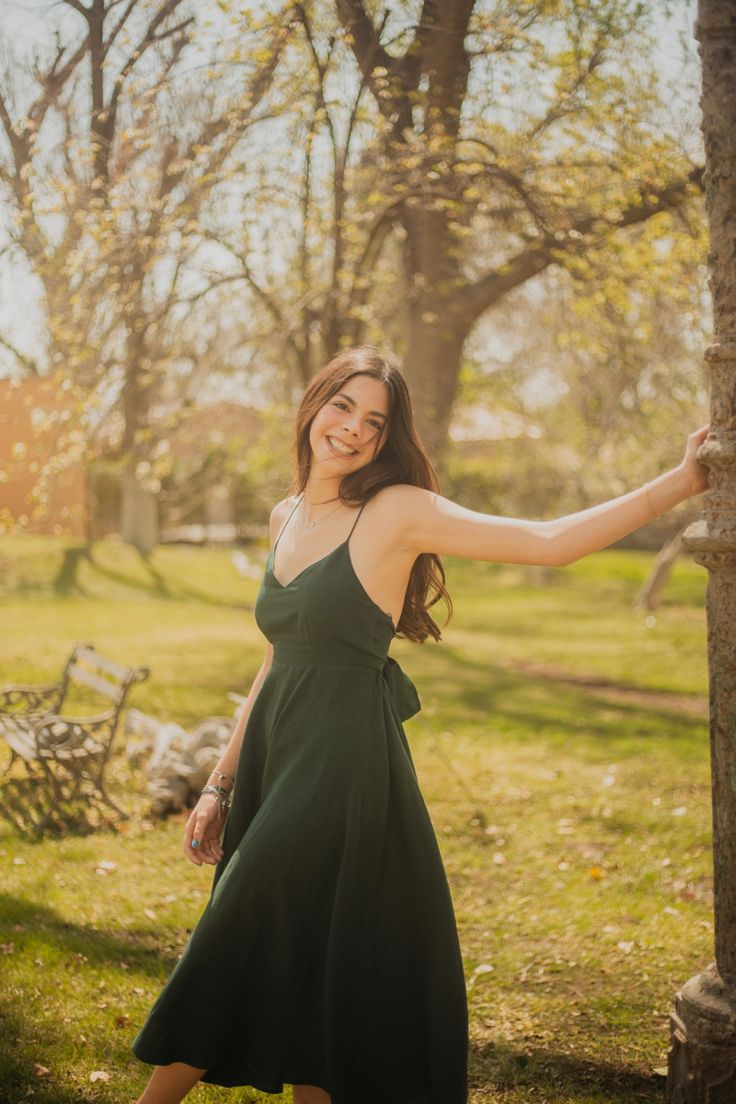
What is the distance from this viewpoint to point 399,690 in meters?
2.85

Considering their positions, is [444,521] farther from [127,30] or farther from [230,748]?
[127,30]

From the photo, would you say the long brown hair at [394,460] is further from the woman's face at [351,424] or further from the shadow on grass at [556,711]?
the shadow on grass at [556,711]

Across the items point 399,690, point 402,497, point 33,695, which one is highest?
point 402,497

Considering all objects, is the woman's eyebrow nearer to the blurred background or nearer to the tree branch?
Result: the blurred background

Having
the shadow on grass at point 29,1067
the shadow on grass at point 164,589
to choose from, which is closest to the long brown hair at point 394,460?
the shadow on grass at point 29,1067

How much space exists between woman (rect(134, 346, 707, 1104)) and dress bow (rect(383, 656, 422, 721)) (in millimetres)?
52

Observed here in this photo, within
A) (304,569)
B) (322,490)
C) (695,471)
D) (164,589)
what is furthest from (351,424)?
(164,589)

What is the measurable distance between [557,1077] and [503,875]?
2.26 m

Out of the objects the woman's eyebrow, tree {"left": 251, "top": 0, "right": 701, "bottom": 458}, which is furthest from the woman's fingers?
tree {"left": 251, "top": 0, "right": 701, "bottom": 458}

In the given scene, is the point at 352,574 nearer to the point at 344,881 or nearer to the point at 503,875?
the point at 344,881

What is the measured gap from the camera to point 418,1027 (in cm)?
265

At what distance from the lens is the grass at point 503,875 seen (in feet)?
12.1

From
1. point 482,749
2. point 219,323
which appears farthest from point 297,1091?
point 219,323

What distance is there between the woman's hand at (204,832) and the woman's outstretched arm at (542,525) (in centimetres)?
91
